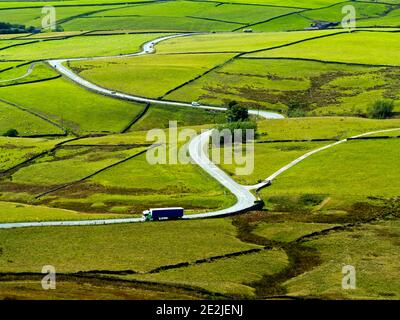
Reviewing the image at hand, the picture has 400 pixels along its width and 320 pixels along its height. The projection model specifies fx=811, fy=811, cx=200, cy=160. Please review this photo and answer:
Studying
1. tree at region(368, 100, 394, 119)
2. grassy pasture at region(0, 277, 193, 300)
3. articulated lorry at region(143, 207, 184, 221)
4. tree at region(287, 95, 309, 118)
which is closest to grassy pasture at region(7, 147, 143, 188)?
articulated lorry at region(143, 207, 184, 221)

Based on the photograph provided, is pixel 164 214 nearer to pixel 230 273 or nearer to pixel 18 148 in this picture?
pixel 230 273

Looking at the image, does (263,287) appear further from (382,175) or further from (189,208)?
(382,175)

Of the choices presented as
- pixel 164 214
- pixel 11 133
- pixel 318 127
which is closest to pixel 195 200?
pixel 164 214

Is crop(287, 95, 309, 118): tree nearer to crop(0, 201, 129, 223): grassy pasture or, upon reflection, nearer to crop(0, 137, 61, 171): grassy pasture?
crop(0, 137, 61, 171): grassy pasture

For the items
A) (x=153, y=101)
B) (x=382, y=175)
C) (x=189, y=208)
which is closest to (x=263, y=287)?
(x=189, y=208)

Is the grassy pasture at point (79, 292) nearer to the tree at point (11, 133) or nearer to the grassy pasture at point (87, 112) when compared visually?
the tree at point (11, 133)
